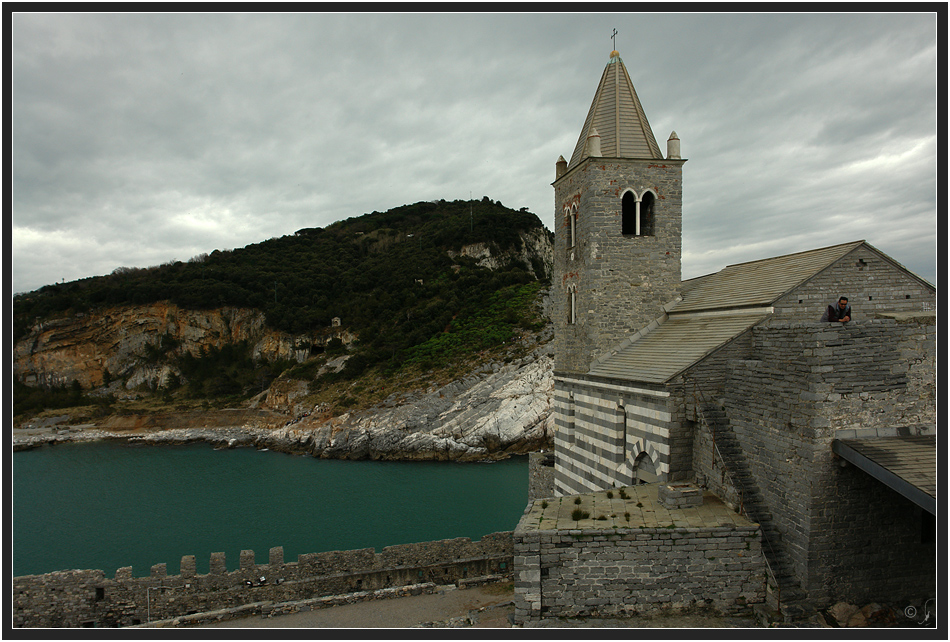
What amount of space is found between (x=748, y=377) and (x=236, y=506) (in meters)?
29.9

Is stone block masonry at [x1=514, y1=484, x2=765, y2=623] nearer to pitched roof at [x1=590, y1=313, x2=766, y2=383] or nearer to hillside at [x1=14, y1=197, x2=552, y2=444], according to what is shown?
pitched roof at [x1=590, y1=313, x2=766, y2=383]

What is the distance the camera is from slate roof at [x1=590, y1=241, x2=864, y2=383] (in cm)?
1127

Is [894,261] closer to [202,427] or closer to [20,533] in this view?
[20,533]

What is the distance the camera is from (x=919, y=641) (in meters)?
6.30

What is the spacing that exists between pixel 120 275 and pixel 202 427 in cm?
3490

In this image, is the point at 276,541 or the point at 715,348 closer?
the point at 715,348

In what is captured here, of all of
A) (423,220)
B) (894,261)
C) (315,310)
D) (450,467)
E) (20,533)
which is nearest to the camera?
(894,261)

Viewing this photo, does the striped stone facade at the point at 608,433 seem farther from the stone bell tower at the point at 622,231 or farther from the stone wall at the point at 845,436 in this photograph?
the stone wall at the point at 845,436

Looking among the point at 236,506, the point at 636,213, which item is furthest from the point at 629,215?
the point at 236,506

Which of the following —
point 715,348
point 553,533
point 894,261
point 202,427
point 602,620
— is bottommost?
point 202,427

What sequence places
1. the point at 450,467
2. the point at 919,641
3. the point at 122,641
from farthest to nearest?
the point at 450,467 → the point at 122,641 → the point at 919,641

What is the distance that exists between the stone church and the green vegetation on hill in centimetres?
3456

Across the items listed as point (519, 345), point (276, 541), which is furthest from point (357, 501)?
point (519, 345)

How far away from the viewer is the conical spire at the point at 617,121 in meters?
15.1
